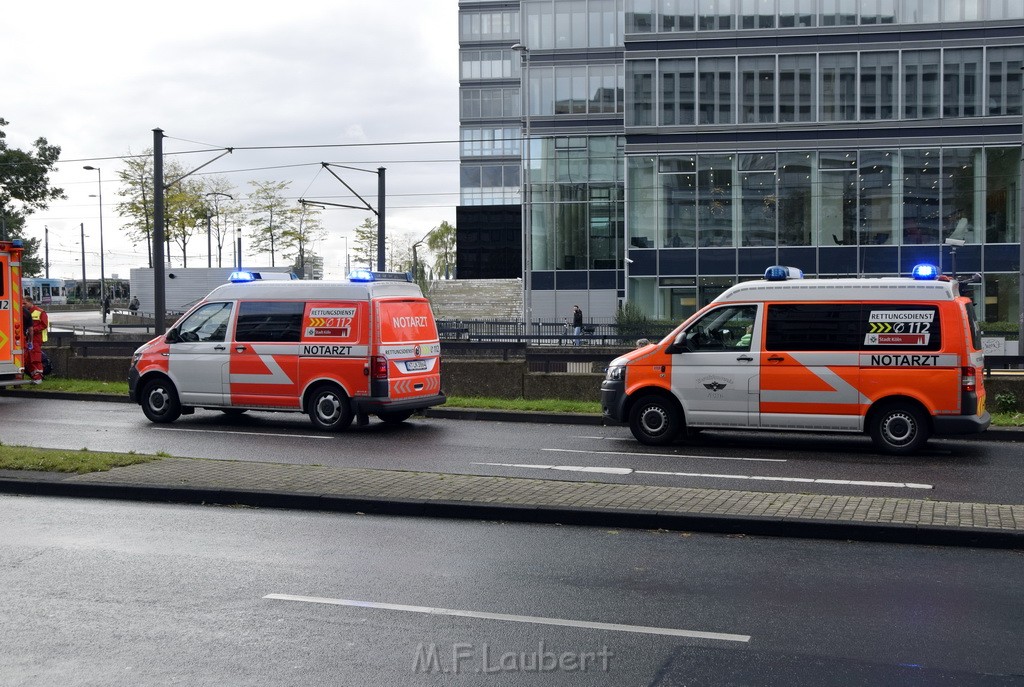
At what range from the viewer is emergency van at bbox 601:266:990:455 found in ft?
43.5

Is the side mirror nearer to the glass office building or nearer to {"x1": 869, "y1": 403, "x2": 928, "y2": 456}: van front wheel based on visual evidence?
{"x1": 869, "y1": 403, "x2": 928, "y2": 456}: van front wheel

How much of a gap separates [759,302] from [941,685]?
30.4 feet

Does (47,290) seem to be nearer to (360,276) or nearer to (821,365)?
(360,276)

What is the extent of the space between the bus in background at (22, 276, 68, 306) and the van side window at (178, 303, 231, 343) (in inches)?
2992

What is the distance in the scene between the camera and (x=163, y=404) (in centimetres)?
1720

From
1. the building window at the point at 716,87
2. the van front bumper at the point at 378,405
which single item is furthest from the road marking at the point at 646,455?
the building window at the point at 716,87

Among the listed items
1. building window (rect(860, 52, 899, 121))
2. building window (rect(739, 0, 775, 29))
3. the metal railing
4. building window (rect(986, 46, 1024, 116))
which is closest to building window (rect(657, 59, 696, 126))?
building window (rect(739, 0, 775, 29))

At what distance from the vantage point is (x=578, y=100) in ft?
173

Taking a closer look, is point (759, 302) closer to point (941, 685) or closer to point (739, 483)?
point (739, 483)

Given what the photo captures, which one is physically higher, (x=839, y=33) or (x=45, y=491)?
(x=839, y=33)

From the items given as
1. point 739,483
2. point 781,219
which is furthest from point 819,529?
point 781,219

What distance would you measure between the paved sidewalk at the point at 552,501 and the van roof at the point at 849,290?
4508 mm

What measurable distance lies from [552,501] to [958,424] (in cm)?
→ 639

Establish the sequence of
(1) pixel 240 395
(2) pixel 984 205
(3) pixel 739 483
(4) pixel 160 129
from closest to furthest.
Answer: (3) pixel 739 483 → (1) pixel 240 395 → (4) pixel 160 129 → (2) pixel 984 205
